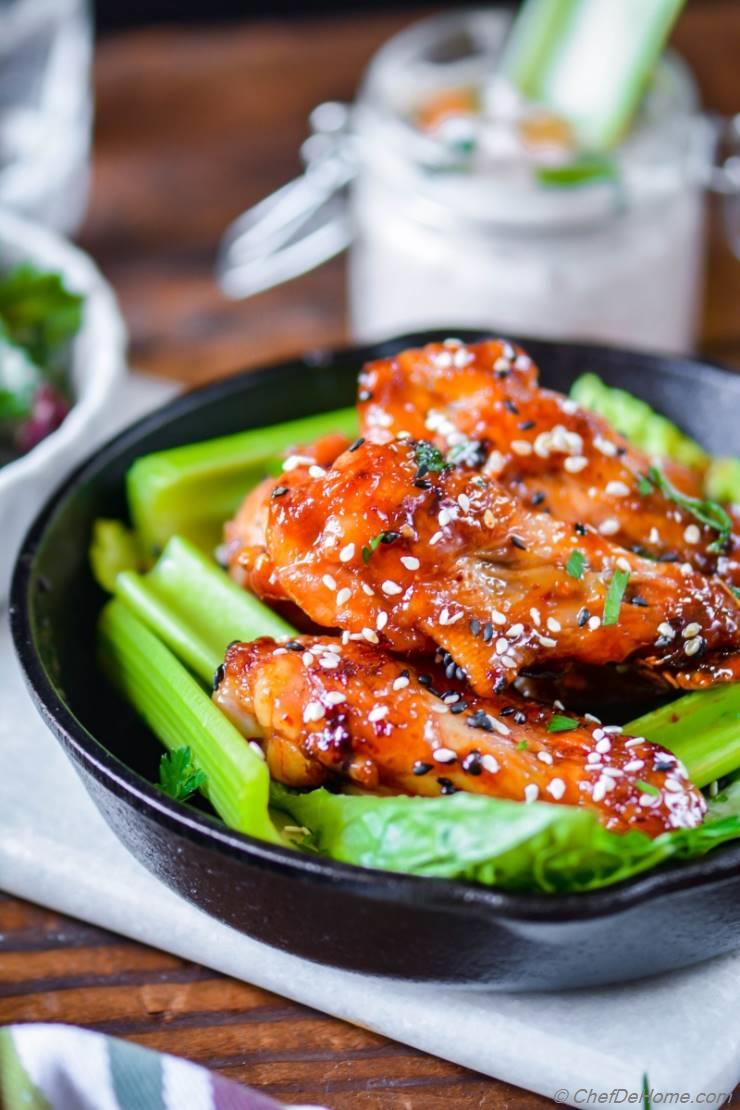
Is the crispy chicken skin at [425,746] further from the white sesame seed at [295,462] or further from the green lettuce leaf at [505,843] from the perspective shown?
the white sesame seed at [295,462]

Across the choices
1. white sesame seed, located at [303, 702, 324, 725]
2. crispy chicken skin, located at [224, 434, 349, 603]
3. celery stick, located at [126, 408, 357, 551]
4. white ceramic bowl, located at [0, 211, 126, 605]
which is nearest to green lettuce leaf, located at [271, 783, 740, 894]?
white sesame seed, located at [303, 702, 324, 725]

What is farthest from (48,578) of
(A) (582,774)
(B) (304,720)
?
(A) (582,774)

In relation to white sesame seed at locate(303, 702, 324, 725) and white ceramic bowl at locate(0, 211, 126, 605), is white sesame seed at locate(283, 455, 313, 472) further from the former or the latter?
white ceramic bowl at locate(0, 211, 126, 605)

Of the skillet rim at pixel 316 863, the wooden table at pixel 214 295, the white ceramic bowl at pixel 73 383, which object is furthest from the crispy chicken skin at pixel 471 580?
the white ceramic bowl at pixel 73 383

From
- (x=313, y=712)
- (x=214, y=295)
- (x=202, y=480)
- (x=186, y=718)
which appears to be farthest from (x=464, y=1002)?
(x=214, y=295)

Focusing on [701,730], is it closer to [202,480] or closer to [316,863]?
[316,863]
